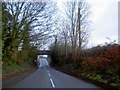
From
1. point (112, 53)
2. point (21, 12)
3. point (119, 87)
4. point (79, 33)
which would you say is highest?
point (21, 12)

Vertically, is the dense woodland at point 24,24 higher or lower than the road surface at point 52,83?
higher

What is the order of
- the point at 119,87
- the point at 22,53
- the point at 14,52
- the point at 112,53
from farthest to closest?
1. the point at 22,53
2. the point at 14,52
3. the point at 112,53
4. the point at 119,87

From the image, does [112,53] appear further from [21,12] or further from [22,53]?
[22,53]

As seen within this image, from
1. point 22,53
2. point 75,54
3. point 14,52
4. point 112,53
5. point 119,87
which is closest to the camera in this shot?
point 119,87

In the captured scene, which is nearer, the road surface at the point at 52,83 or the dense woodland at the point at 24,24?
the road surface at the point at 52,83

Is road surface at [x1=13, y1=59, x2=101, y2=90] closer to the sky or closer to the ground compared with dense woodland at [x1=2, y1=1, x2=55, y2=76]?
closer to the ground

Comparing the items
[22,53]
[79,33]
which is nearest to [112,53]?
[79,33]

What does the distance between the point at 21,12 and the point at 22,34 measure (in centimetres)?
378

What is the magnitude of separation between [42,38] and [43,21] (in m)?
3.97

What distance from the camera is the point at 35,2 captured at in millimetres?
51406

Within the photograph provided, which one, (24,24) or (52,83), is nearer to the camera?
(52,83)

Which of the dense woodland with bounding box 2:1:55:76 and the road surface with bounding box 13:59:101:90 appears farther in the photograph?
the dense woodland with bounding box 2:1:55:76

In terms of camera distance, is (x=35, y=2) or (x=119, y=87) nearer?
(x=119, y=87)

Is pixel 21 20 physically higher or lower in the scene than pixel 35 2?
lower
